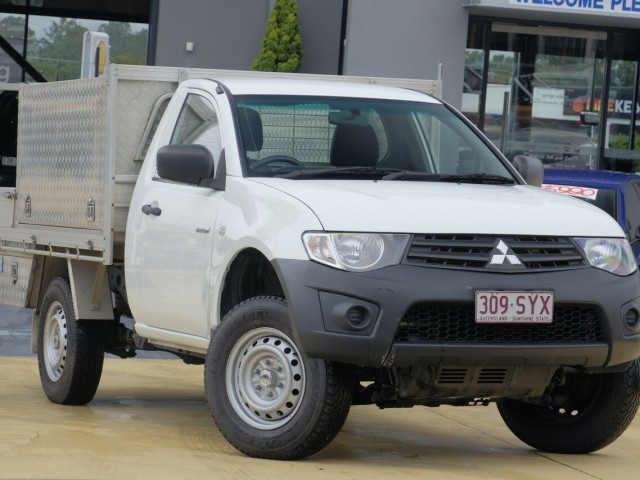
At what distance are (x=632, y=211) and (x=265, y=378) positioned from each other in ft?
20.8

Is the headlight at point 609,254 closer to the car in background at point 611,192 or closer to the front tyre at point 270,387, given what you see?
the front tyre at point 270,387

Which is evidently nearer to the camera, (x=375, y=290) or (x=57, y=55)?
(x=375, y=290)

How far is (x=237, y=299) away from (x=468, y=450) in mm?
1496

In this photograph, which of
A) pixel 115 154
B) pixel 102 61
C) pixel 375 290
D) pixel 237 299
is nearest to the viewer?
pixel 375 290

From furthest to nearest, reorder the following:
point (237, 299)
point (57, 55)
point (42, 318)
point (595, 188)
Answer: point (57, 55)
point (595, 188)
point (42, 318)
point (237, 299)

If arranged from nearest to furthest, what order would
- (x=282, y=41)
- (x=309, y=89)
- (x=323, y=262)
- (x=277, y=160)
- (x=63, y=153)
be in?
(x=323, y=262)
(x=277, y=160)
(x=309, y=89)
(x=63, y=153)
(x=282, y=41)

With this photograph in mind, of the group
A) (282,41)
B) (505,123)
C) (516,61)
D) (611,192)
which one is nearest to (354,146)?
(611,192)

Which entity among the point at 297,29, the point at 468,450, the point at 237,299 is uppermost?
the point at 297,29

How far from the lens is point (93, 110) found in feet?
29.8

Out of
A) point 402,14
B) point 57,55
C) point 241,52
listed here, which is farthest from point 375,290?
point 57,55

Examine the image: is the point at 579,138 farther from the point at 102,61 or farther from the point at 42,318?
the point at 42,318

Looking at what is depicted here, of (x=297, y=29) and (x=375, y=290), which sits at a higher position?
(x=297, y=29)

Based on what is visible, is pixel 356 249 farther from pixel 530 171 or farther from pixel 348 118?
pixel 530 171

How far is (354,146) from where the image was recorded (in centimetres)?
804
